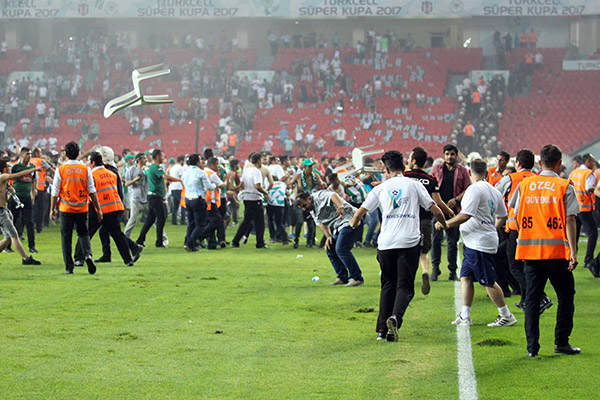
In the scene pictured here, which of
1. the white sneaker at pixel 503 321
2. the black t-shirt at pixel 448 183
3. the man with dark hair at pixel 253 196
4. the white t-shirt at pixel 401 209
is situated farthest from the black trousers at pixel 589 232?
the white t-shirt at pixel 401 209

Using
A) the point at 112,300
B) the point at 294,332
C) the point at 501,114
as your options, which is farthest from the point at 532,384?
the point at 501,114

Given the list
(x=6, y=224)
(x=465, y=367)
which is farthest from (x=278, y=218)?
(x=465, y=367)

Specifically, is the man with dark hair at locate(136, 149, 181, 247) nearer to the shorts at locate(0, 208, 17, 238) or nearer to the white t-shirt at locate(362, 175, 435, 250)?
the shorts at locate(0, 208, 17, 238)

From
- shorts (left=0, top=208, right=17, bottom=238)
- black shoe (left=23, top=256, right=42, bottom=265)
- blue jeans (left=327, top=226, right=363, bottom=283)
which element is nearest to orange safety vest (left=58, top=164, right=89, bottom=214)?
shorts (left=0, top=208, right=17, bottom=238)

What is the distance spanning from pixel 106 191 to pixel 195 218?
332cm

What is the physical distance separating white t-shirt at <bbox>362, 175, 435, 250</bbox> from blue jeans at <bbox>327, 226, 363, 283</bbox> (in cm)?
351

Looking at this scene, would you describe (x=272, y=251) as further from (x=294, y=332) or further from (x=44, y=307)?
(x=294, y=332)

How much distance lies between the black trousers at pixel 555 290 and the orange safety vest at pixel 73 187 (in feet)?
22.4

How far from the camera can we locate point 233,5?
4756 centimetres

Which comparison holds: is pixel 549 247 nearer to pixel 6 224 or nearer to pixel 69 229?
pixel 69 229

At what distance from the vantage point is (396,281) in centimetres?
764

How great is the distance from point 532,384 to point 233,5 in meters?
43.6

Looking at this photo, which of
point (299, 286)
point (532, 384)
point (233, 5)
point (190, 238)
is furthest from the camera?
point (233, 5)

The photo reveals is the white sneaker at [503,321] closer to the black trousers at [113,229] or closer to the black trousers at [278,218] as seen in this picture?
the black trousers at [113,229]
